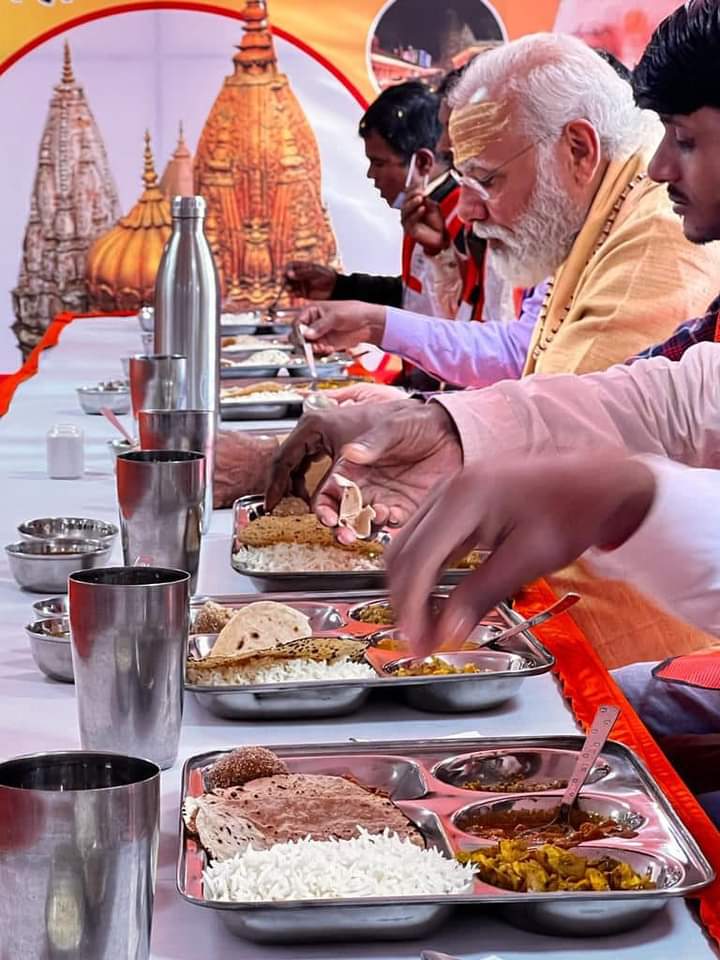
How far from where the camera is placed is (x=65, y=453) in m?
2.30

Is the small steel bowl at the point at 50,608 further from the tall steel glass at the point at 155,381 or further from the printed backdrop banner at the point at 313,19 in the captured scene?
the printed backdrop banner at the point at 313,19

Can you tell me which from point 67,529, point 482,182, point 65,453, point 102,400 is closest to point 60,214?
point 102,400

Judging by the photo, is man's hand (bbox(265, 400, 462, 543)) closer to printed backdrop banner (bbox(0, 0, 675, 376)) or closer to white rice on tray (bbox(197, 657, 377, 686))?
white rice on tray (bbox(197, 657, 377, 686))

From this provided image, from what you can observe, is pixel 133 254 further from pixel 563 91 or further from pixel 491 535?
pixel 491 535

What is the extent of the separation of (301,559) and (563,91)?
1239 millimetres

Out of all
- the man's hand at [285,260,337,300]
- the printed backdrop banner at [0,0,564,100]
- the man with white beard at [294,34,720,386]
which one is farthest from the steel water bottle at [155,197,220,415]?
the printed backdrop banner at [0,0,564,100]

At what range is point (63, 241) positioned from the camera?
7.24 metres

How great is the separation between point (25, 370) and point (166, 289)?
1443 mm

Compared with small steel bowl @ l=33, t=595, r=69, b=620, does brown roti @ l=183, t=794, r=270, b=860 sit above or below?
above

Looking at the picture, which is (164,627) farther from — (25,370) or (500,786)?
(25,370)

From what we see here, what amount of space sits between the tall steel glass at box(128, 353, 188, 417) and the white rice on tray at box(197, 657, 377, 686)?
0.94m

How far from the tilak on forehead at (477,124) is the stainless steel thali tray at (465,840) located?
5.69ft

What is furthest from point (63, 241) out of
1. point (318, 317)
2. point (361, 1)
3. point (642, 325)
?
point (642, 325)

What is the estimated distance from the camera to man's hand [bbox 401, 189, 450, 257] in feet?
13.5
